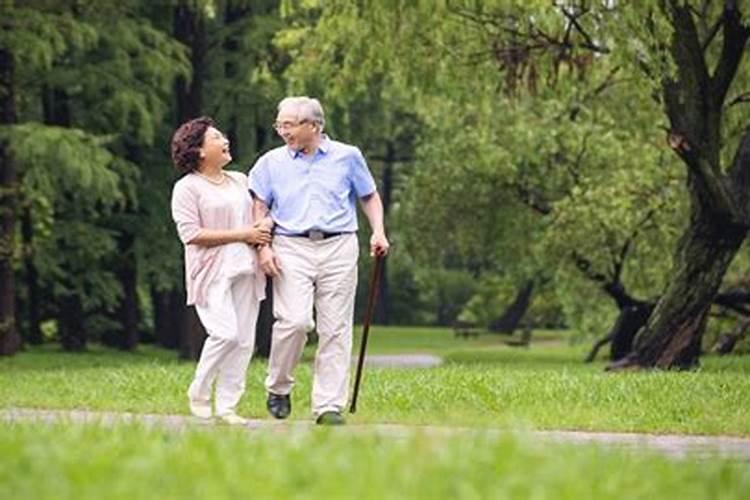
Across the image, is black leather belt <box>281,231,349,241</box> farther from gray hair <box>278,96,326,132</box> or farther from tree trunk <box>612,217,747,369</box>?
tree trunk <box>612,217,747,369</box>

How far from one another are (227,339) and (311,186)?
1.24 meters

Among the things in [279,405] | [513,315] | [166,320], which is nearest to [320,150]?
[279,405]

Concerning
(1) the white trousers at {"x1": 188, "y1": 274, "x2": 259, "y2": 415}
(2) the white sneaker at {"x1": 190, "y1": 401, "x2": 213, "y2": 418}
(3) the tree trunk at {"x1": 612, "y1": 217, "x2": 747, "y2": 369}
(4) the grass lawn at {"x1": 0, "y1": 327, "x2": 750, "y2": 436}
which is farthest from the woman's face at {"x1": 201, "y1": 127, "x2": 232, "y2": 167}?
(3) the tree trunk at {"x1": 612, "y1": 217, "x2": 747, "y2": 369}

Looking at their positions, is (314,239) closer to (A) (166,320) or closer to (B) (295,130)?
(B) (295,130)

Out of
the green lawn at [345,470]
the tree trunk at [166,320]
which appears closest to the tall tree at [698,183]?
the green lawn at [345,470]

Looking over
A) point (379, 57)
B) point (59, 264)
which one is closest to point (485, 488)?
point (379, 57)

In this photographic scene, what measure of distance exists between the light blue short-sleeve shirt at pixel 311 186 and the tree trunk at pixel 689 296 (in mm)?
12962

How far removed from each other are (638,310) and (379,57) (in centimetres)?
895

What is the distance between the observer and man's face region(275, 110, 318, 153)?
529 inches

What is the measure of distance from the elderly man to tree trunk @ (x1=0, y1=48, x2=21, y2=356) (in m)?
21.7

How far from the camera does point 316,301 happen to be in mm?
13625

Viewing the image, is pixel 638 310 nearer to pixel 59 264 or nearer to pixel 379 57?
pixel 379 57

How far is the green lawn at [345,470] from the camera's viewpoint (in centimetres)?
750

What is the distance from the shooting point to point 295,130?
1345cm
